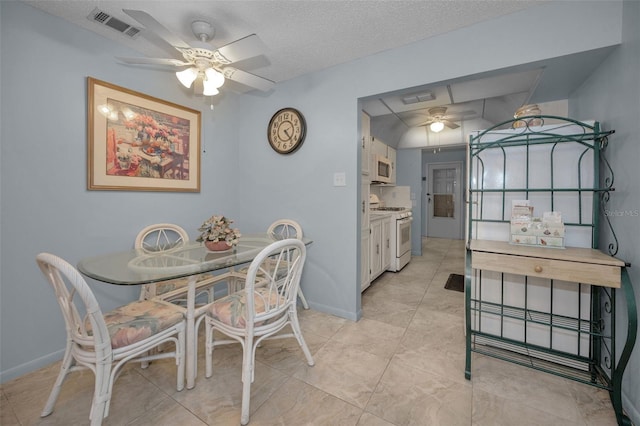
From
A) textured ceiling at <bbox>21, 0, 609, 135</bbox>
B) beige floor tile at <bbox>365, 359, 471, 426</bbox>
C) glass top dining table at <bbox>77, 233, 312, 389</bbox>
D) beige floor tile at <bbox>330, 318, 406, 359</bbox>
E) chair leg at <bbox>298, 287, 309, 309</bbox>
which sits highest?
textured ceiling at <bbox>21, 0, 609, 135</bbox>

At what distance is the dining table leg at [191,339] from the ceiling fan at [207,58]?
1368mm

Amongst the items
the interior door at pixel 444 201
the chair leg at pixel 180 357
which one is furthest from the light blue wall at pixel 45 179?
the interior door at pixel 444 201

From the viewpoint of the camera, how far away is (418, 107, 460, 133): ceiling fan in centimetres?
365

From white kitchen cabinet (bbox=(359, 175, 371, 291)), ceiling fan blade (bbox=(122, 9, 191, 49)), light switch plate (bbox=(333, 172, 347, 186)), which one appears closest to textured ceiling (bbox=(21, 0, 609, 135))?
Answer: ceiling fan blade (bbox=(122, 9, 191, 49))

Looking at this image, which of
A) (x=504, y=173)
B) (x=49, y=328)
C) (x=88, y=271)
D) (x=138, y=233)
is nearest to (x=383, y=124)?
(x=504, y=173)

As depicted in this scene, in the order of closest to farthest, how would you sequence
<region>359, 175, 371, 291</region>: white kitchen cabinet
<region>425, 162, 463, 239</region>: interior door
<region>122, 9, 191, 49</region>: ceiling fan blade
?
<region>122, 9, 191, 49</region>: ceiling fan blade < <region>359, 175, 371, 291</region>: white kitchen cabinet < <region>425, 162, 463, 239</region>: interior door

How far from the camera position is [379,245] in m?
3.54

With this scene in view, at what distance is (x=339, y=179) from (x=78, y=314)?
2010 mm

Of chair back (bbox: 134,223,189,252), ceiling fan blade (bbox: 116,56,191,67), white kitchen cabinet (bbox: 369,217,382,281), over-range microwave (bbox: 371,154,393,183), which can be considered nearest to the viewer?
ceiling fan blade (bbox: 116,56,191,67)

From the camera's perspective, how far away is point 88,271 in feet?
4.46

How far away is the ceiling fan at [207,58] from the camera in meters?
1.50

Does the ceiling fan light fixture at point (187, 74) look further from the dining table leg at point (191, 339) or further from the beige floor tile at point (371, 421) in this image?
the beige floor tile at point (371, 421)

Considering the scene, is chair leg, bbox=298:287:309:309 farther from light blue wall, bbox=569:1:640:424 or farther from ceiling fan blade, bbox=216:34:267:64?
light blue wall, bbox=569:1:640:424

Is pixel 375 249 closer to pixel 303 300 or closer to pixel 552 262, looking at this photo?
pixel 303 300
